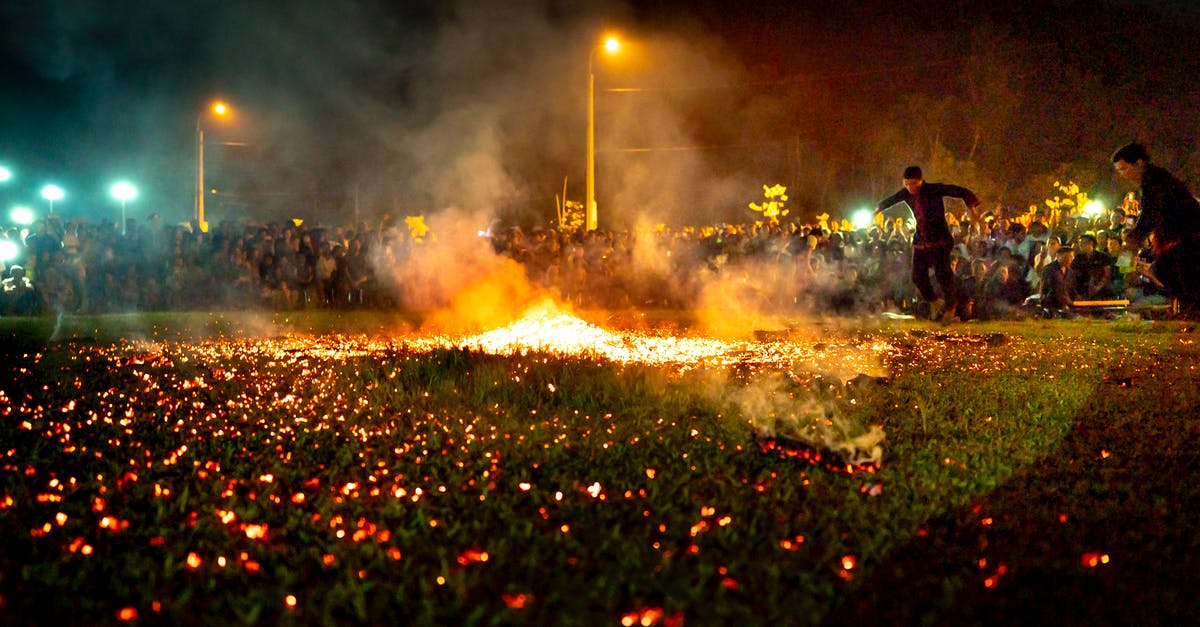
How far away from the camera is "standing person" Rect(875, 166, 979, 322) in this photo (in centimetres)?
1088

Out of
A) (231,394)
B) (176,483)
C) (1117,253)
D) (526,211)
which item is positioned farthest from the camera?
(526,211)

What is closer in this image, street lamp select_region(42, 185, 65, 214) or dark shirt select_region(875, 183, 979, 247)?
dark shirt select_region(875, 183, 979, 247)

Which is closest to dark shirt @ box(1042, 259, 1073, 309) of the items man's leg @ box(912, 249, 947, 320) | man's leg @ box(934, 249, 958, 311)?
man's leg @ box(934, 249, 958, 311)

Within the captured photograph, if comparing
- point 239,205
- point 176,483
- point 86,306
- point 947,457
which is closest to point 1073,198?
point 239,205

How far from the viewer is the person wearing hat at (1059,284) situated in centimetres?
1586

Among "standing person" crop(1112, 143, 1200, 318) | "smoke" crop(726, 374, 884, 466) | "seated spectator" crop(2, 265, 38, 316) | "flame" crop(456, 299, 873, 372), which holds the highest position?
"standing person" crop(1112, 143, 1200, 318)

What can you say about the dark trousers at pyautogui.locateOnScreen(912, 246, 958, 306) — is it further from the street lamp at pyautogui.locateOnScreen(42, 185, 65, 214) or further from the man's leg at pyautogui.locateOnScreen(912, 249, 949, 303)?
the street lamp at pyautogui.locateOnScreen(42, 185, 65, 214)

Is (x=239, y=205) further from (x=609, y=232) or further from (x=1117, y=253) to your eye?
(x=1117, y=253)

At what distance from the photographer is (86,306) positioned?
16.8m

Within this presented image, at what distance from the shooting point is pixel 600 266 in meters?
19.3

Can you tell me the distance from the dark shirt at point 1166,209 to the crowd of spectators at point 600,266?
6187 mm

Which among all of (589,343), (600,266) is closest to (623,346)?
(589,343)

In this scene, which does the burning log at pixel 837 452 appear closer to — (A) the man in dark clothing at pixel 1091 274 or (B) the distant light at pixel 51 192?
(A) the man in dark clothing at pixel 1091 274

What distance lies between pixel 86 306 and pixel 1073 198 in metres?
33.8
